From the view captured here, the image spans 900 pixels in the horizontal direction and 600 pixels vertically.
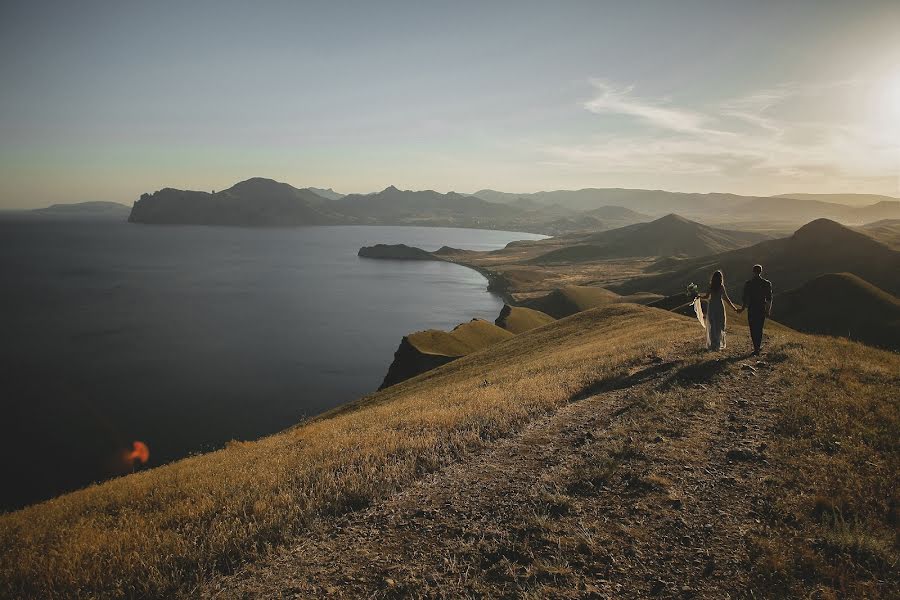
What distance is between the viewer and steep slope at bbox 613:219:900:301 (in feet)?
355

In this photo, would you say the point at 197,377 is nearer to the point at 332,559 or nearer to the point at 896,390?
the point at 332,559

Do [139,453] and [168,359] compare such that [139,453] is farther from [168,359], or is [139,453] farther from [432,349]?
[168,359]

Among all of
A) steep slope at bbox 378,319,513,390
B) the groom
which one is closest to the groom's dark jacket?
the groom

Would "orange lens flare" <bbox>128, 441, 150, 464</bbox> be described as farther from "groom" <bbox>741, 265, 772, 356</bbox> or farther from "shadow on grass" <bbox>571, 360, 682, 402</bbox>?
"groom" <bbox>741, 265, 772, 356</bbox>

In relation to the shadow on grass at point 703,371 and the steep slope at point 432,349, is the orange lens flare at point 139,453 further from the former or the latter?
the shadow on grass at point 703,371

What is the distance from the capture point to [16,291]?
126625 mm

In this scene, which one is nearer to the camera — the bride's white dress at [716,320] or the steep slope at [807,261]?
the bride's white dress at [716,320]

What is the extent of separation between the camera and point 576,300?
11331cm

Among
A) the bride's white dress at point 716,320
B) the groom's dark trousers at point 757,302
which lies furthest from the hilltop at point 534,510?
the bride's white dress at point 716,320

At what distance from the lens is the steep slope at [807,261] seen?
108 m

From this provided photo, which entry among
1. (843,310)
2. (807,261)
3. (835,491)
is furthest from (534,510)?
(807,261)

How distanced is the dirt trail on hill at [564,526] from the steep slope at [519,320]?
211 feet

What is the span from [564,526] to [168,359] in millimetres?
→ 86099

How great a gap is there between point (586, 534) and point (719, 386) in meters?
9.50
